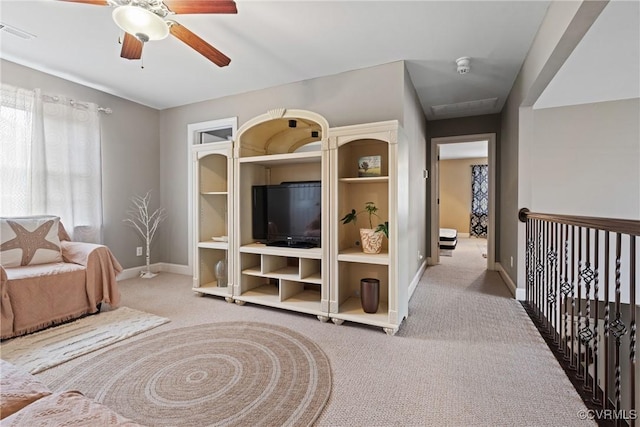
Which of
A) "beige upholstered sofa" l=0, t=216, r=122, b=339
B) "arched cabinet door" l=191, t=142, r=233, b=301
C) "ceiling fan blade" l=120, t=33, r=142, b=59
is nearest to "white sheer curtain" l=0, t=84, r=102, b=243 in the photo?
"beige upholstered sofa" l=0, t=216, r=122, b=339

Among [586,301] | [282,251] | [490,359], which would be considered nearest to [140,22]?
[282,251]

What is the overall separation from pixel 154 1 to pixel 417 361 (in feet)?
9.37

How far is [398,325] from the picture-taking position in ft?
7.91

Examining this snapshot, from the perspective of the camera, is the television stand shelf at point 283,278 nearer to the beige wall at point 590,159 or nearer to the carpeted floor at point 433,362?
the carpeted floor at point 433,362

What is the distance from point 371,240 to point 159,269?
3569 millimetres

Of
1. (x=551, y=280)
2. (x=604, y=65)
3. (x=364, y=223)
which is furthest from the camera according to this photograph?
(x=364, y=223)

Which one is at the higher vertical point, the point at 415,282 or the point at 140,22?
the point at 140,22

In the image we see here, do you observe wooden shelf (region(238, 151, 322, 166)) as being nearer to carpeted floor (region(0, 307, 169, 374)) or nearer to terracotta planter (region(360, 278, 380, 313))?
terracotta planter (region(360, 278, 380, 313))

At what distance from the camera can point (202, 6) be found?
1720 mm

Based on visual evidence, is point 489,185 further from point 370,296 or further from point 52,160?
point 52,160

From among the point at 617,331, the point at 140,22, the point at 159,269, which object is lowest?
the point at 159,269

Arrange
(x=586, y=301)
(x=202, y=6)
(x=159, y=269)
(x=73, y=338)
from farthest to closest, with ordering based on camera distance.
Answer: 1. (x=159, y=269)
2. (x=73, y=338)
3. (x=202, y=6)
4. (x=586, y=301)

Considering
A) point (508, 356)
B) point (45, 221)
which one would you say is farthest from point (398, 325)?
point (45, 221)

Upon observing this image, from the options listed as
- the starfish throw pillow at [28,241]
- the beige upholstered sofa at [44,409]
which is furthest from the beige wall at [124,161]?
the beige upholstered sofa at [44,409]
